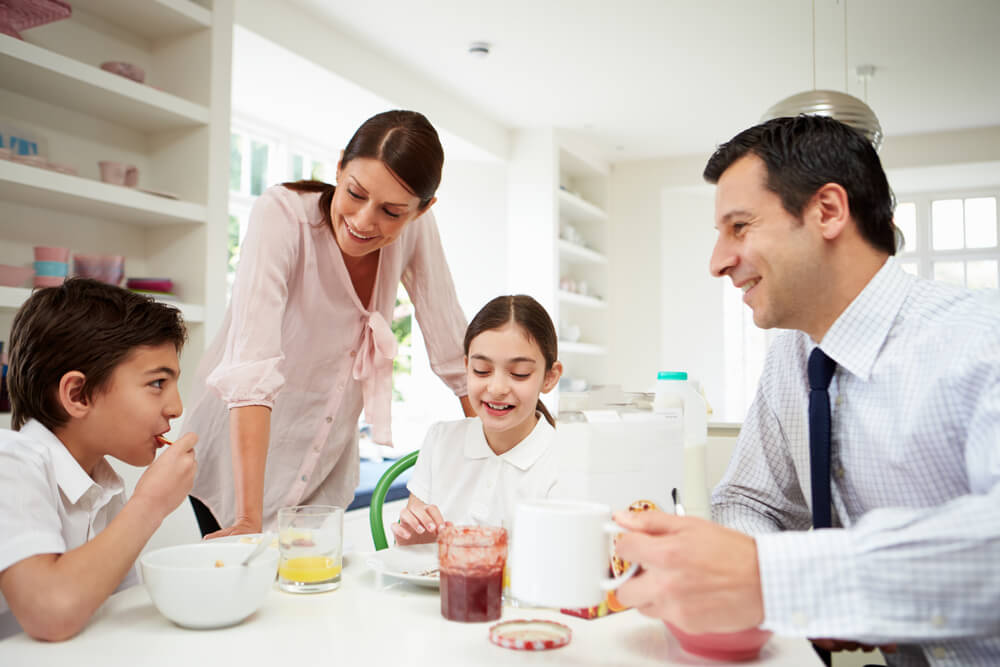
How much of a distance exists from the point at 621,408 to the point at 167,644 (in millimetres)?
526

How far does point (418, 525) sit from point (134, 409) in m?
0.46

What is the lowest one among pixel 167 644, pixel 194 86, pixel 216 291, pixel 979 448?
pixel 167 644

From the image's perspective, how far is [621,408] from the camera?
80cm

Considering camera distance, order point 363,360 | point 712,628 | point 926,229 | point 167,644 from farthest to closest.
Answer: point 926,229 → point 363,360 → point 167,644 → point 712,628

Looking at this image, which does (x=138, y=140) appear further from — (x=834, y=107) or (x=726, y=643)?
(x=726, y=643)

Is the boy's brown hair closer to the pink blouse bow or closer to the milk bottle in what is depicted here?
the pink blouse bow

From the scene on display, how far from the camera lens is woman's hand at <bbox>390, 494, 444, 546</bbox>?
3.87 feet

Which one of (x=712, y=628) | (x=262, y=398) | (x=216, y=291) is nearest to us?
(x=712, y=628)

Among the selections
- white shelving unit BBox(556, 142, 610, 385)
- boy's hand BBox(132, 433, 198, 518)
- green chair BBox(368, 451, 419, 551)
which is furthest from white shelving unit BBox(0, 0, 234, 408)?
white shelving unit BBox(556, 142, 610, 385)

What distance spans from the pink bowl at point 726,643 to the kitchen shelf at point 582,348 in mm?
5860

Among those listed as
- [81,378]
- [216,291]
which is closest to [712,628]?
[81,378]

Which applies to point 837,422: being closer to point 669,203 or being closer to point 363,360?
point 363,360

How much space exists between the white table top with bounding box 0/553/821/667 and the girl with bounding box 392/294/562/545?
0.56m

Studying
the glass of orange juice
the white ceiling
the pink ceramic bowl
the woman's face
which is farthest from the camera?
the white ceiling
